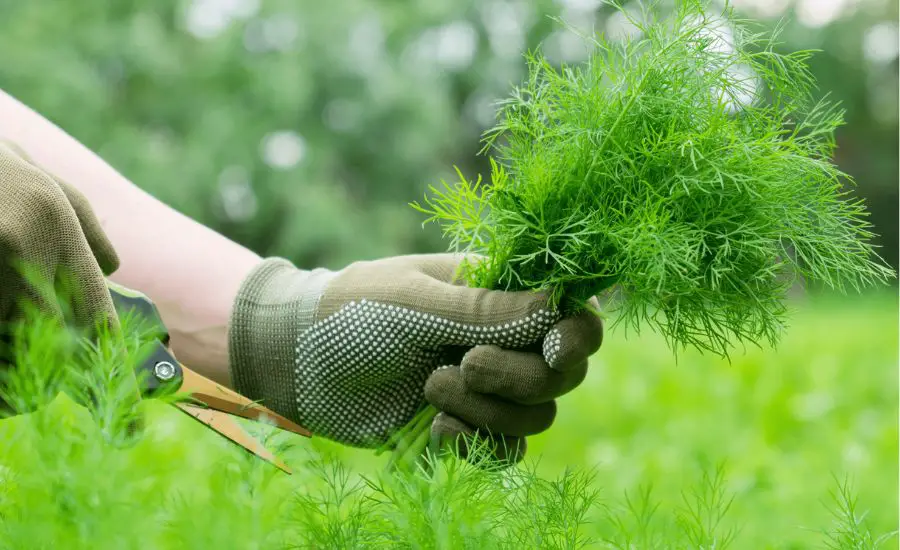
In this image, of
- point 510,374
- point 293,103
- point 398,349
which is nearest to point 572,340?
point 510,374

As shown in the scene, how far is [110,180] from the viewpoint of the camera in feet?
→ 7.55

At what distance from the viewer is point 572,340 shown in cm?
164

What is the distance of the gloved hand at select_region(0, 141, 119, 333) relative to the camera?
4.59ft

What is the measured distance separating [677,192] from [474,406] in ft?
1.85

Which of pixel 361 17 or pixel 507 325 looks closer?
pixel 507 325

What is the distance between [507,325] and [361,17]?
14.0m

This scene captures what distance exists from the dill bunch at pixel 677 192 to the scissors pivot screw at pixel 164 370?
0.53 metres

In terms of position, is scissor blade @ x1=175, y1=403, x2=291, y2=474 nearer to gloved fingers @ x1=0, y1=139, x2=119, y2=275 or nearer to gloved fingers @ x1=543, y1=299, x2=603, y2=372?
gloved fingers @ x1=0, y1=139, x2=119, y2=275

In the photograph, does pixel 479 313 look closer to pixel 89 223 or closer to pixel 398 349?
pixel 398 349

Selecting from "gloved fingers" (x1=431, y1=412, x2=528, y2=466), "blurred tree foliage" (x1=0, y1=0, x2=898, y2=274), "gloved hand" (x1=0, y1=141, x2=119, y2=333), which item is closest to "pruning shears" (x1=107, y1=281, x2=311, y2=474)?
"gloved hand" (x1=0, y1=141, x2=119, y2=333)

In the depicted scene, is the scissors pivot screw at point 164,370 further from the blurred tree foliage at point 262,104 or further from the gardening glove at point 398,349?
the blurred tree foliage at point 262,104

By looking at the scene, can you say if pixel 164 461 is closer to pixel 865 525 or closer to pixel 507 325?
pixel 507 325

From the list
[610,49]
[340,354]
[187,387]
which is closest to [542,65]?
[610,49]

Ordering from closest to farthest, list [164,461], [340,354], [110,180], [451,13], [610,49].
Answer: [164,461] < [610,49] < [340,354] < [110,180] < [451,13]
